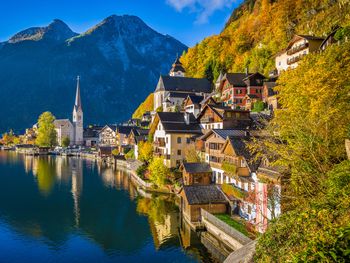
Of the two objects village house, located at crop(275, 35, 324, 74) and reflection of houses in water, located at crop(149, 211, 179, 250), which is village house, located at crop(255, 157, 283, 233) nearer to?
reflection of houses in water, located at crop(149, 211, 179, 250)

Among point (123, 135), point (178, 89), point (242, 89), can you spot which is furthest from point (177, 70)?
point (242, 89)

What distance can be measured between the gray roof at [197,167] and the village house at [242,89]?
27.1 metres

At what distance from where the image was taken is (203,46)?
12606 centimetres

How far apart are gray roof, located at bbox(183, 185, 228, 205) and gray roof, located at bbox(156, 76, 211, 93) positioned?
73.1 metres

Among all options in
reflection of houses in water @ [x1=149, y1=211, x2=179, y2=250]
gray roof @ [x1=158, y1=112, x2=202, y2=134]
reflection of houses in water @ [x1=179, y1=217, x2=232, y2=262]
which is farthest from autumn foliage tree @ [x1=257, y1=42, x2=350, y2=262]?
gray roof @ [x1=158, y1=112, x2=202, y2=134]

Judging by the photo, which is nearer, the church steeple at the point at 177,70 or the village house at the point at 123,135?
the village house at the point at 123,135

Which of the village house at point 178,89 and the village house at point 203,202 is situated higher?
the village house at point 178,89

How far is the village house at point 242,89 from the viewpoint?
7269cm

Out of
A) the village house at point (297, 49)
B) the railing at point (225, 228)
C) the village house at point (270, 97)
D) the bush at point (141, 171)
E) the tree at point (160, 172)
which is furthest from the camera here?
the bush at point (141, 171)

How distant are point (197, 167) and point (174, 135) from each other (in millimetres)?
11261

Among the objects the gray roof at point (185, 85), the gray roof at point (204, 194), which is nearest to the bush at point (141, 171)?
the gray roof at point (204, 194)

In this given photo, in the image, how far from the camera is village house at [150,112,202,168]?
2235 inches

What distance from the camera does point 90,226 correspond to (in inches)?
1489

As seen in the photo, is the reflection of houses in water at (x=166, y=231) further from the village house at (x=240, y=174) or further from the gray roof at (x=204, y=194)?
the village house at (x=240, y=174)
